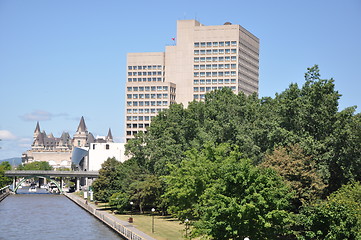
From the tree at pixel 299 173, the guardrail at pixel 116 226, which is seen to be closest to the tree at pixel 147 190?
the guardrail at pixel 116 226

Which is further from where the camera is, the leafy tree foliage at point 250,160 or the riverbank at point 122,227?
the riverbank at point 122,227

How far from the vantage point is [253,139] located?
80688mm

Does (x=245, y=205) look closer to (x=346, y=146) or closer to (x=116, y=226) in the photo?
(x=346, y=146)

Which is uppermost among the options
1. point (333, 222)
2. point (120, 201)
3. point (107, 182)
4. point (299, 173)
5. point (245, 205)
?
point (299, 173)

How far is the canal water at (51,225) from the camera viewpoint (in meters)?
81.4

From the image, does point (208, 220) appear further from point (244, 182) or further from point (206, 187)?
point (206, 187)

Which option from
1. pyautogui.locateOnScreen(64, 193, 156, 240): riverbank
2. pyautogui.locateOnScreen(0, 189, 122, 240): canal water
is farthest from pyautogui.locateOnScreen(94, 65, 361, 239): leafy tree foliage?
pyautogui.locateOnScreen(0, 189, 122, 240): canal water

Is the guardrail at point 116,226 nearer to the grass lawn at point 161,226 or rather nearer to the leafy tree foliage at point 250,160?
the grass lawn at point 161,226

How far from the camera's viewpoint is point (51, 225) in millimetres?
96875

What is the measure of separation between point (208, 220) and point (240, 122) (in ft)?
123

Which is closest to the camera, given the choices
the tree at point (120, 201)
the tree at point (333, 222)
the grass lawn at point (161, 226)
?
the tree at point (333, 222)

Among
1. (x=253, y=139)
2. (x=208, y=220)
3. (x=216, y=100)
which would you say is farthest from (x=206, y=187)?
(x=216, y=100)

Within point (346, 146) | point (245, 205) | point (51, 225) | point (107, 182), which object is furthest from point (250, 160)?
point (107, 182)

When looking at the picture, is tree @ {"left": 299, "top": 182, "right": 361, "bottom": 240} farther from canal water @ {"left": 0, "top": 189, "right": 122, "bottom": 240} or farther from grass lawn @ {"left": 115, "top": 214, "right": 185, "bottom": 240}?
canal water @ {"left": 0, "top": 189, "right": 122, "bottom": 240}
